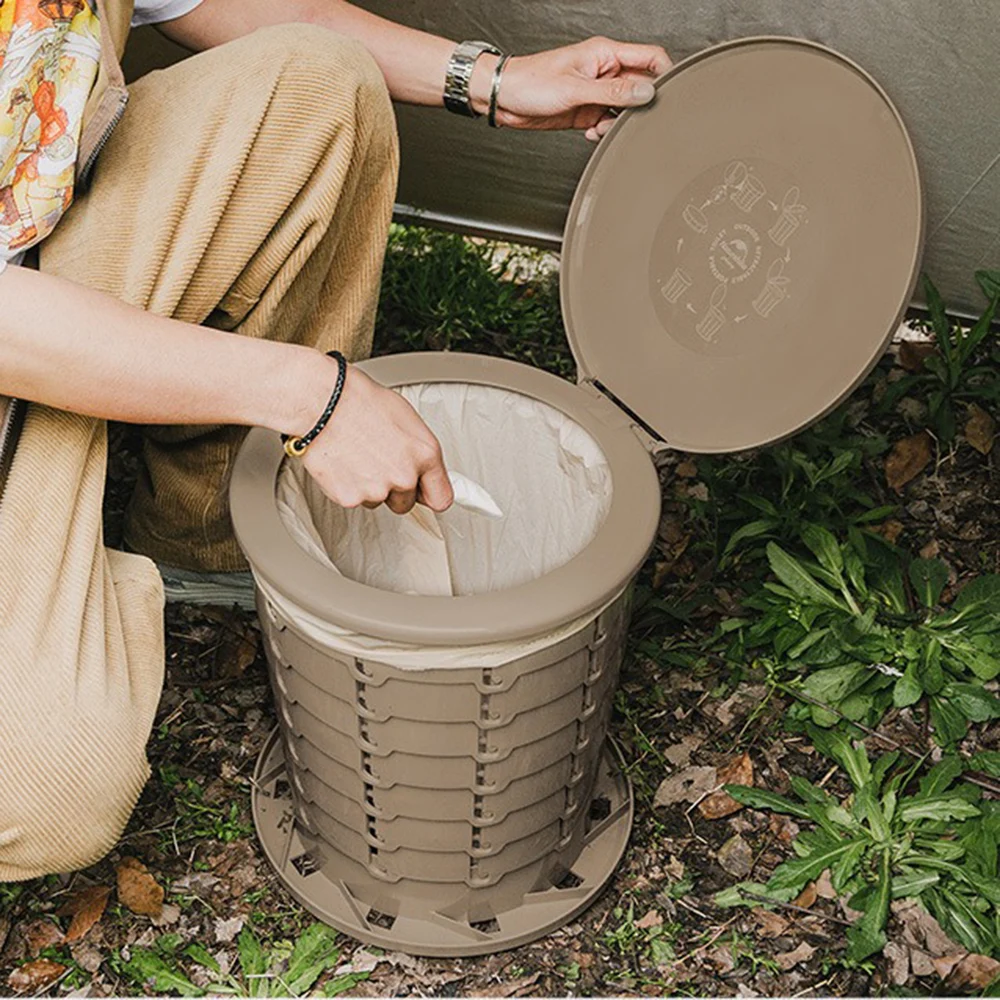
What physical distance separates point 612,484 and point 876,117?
Result: 1.28 feet

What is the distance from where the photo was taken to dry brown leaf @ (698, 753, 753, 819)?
1428 millimetres

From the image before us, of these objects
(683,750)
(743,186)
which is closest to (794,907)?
(683,750)

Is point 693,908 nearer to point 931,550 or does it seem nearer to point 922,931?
point 922,931

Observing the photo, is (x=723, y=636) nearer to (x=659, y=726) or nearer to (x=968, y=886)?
(x=659, y=726)

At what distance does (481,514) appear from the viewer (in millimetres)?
1410

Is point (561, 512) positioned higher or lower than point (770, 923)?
higher

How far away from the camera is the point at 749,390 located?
125 cm

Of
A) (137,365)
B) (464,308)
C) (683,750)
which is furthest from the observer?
(464,308)

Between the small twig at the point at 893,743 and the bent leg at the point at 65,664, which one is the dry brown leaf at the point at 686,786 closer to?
the small twig at the point at 893,743

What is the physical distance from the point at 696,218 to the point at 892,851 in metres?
0.66

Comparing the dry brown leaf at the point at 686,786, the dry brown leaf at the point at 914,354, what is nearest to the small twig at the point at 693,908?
the dry brown leaf at the point at 686,786

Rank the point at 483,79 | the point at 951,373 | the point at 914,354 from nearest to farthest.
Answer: the point at 483,79 < the point at 951,373 < the point at 914,354

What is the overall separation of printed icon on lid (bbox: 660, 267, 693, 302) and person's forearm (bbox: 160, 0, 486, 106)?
289 millimetres

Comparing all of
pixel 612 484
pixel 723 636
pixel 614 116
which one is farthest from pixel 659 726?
pixel 614 116
